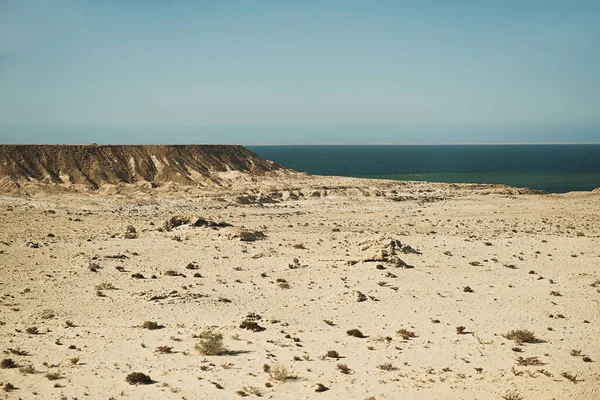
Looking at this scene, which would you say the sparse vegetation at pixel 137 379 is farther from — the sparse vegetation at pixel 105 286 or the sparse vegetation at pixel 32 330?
the sparse vegetation at pixel 105 286

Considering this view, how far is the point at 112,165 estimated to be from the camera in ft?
238

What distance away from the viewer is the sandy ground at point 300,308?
1435cm

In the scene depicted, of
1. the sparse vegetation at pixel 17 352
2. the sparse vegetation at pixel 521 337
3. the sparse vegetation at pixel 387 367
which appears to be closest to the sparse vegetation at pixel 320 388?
the sparse vegetation at pixel 387 367

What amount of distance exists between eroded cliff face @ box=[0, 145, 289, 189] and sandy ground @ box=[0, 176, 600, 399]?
21421mm

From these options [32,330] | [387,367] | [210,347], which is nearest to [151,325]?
[210,347]

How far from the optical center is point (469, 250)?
34.5m

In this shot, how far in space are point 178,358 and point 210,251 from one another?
17.6 metres

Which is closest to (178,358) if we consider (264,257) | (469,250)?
(264,257)

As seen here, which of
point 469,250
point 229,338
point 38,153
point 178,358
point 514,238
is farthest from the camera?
point 38,153

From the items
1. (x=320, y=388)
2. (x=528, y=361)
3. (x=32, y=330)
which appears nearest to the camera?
(x=320, y=388)

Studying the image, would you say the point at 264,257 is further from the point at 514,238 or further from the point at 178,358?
the point at 514,238

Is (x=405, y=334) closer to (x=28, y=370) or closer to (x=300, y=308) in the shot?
(x=300, y=308)

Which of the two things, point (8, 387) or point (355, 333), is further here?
point (355, 333)

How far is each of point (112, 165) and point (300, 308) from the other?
5733 cm
